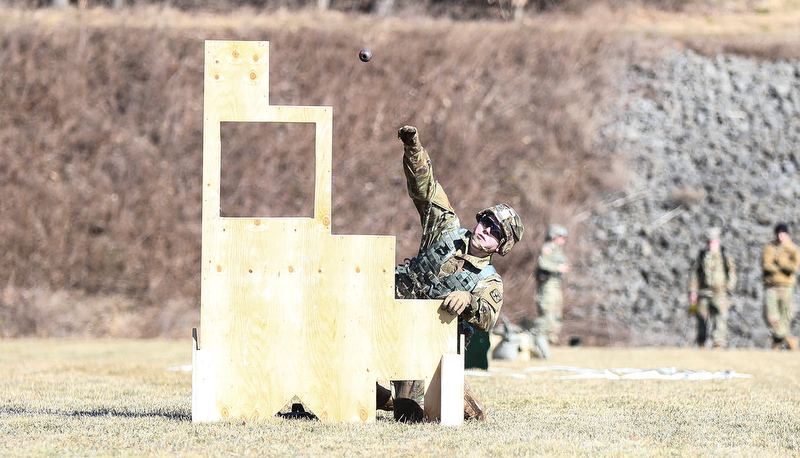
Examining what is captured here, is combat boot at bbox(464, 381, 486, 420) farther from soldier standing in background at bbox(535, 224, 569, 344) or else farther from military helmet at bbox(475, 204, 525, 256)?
soldier standing in background at bbox(535, 224, 569, 344)

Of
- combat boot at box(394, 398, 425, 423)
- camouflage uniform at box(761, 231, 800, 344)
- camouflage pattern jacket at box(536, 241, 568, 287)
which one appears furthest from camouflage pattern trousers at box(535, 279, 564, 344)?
combat boot at box(394, 398, 425, 423)

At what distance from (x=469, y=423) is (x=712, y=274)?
496 inches

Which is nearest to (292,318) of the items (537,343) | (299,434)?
(299,434)

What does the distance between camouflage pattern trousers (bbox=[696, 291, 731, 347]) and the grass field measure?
6.62m

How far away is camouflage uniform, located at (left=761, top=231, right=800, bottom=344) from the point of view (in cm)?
1814

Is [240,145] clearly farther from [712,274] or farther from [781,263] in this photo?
[781,263]

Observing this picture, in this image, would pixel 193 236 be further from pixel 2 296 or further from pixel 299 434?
pixel 299 434

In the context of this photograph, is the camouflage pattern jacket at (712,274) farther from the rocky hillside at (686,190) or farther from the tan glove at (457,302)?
the tan glove at (457,302)

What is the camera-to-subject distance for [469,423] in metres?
6.86

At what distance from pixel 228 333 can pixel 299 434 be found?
0.80 metres

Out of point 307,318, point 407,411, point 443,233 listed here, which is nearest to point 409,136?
point 443,233

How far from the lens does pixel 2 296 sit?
19.7m

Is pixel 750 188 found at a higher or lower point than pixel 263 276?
higher

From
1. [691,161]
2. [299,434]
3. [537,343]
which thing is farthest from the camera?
[691,161]
